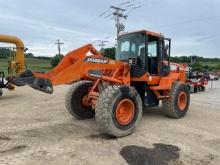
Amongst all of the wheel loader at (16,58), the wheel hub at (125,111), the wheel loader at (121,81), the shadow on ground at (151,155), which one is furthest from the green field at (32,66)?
the shadow on ground at (151,155)

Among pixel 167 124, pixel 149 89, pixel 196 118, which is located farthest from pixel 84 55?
pixel 196 118

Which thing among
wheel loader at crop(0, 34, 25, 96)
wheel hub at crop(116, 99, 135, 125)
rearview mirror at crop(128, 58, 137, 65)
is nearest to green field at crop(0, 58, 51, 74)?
wheel loader at crop(0, 34, 25, 96)

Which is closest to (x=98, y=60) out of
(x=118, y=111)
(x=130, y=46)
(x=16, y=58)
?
(x=118, y=111)

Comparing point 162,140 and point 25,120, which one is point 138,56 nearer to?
point 162,140

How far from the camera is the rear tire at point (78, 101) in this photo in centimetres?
856

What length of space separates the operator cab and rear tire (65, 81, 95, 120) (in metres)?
1.33

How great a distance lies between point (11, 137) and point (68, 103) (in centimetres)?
223

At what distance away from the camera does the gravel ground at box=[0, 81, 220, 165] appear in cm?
537

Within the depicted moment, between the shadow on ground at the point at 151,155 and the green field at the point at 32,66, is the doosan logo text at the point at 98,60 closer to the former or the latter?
the shadow on ground at the point at 151,155

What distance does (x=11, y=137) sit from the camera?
21.7 feet

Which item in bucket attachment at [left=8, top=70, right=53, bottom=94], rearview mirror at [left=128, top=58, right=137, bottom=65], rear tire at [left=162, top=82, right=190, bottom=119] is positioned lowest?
rear tire at [left=162, top=82, right=190, bottom=119]

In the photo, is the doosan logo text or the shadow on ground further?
Answer: the doosan logo text

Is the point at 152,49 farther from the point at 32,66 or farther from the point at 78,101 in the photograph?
the point at 32,66

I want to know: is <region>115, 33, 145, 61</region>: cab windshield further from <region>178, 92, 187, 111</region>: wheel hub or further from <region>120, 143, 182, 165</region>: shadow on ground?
<region>120, 143, 182, 165</region>: shadow on ground
